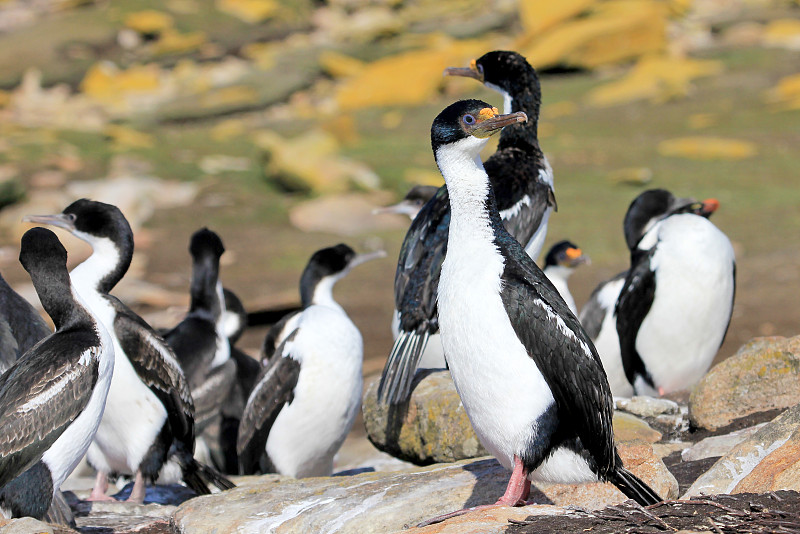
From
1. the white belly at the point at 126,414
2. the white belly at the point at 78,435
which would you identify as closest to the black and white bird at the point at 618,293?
the white belly at the point at 126,414

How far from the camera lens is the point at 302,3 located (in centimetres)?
3962

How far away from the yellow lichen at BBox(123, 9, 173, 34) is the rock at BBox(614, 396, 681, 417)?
104 ft

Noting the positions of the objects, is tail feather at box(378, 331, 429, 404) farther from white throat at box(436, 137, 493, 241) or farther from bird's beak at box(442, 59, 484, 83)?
bird's beak at box(442, 59, 484, 83)

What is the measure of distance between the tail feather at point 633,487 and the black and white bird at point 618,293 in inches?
168

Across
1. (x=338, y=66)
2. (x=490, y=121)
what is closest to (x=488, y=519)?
(x=490, y=121)

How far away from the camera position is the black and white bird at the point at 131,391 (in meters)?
6.54

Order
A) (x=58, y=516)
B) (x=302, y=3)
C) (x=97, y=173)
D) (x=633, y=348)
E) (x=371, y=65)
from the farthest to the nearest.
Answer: (x=302, y=3)
(x=371, y=65)
(x=97, y=173)
(x=633, y=348)
(x=58, y=516)

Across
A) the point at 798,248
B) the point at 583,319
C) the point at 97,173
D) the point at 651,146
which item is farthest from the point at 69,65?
the point at 583,319

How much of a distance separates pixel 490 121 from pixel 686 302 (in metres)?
3.84

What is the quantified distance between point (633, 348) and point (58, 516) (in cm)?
467

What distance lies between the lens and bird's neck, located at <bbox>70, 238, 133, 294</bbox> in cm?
671

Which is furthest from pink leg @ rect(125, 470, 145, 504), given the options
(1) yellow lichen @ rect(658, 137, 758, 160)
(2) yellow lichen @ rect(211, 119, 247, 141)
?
(2) yellow lichen @ rect(211, 119, 247, 141)

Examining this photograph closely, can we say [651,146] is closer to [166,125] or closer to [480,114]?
[166,125]

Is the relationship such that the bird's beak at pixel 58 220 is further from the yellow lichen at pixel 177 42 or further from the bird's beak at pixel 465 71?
the yellow lichen at pixel 177 42
